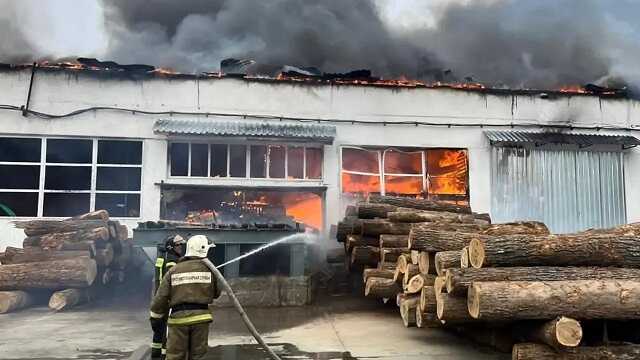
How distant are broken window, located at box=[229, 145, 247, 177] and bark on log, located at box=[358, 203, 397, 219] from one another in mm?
3833

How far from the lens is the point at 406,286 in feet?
24.7

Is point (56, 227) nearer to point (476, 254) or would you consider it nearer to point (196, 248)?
point (196, 248)

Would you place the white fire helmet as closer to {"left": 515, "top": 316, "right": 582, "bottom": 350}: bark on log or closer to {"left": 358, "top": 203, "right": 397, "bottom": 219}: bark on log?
{"left": 515, "top": 316, "right": 582, "bottom": 350}: bark on log

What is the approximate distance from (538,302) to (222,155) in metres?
9.38

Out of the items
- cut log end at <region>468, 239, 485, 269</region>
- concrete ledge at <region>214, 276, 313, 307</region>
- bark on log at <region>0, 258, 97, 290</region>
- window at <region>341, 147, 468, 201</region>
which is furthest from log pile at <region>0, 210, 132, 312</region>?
cut log end at <region>468, 239, 485, 269</region>

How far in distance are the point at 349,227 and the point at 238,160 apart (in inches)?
156

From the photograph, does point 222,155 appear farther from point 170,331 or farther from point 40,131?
point 170,331

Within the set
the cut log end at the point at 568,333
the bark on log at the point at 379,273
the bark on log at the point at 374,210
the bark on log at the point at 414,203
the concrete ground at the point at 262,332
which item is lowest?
the concrete ground at the point at 262,332

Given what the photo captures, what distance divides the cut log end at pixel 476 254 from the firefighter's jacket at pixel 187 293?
9.86 feet

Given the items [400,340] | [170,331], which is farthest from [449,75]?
[170,331]

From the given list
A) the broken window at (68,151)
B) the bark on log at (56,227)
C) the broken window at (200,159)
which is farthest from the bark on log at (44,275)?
the broken window at (200,159)

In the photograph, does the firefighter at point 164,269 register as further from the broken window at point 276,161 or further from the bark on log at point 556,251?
the broken window at point 276,161

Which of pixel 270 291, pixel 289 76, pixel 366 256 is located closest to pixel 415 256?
pixel 366 256

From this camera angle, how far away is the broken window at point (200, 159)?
1312 centimetres
